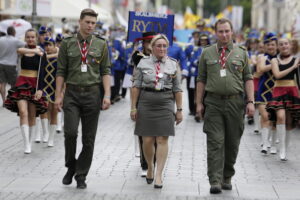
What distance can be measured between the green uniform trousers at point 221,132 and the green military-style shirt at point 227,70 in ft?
0.43

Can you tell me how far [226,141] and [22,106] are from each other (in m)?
4.19

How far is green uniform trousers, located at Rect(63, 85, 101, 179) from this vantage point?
9328mm

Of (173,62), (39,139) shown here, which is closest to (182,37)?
(39,139)

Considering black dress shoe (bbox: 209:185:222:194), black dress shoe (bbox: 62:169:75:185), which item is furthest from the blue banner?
black dress shoe (bbox: 209:185:222:194)

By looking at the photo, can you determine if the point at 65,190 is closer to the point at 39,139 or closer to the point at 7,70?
the point at 39,139

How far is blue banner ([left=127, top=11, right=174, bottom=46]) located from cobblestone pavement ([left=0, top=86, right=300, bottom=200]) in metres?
1.80

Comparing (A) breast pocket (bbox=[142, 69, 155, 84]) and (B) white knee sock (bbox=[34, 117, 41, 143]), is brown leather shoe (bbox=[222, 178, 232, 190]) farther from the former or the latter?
(B) white knee sock (bbox=[34, 117, 41, 143])

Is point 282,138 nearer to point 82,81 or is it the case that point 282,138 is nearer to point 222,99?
point 222,99

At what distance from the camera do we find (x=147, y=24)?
40.3 feet

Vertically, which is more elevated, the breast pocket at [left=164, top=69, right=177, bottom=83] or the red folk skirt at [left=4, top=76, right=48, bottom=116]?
the breast pocket at [left=164, top=69, right=177, bottom=83]

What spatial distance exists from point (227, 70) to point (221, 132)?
2.30ft

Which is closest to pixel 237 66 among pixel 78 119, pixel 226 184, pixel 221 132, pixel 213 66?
pixel 213 66

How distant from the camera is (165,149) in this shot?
9641mm

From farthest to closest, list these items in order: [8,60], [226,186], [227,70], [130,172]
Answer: [8,60] < [130,172] < [226,186] < [227,70]
